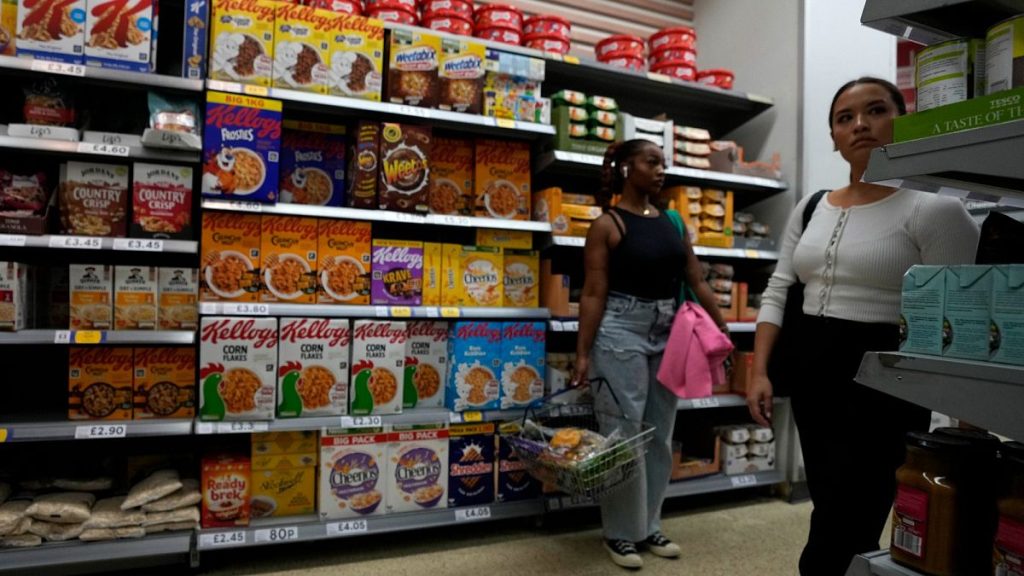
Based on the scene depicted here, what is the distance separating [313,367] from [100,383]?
2.75 ft

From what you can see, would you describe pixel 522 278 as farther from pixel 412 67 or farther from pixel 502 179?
pixel 412 67

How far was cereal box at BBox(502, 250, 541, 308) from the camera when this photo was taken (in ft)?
10.7

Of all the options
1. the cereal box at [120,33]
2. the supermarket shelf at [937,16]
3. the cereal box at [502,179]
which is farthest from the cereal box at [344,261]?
the supermarket shelf at [937,16]

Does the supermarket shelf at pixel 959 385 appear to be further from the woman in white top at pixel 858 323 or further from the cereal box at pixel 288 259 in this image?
the cereal box at pixel 288 259

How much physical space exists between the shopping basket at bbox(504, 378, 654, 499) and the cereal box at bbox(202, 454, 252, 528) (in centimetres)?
118

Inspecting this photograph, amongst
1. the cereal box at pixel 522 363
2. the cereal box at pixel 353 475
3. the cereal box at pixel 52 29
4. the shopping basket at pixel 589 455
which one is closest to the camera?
the shopping basket at pixel 589 455

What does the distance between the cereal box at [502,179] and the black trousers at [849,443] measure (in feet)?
5.98

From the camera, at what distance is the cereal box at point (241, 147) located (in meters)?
2.66

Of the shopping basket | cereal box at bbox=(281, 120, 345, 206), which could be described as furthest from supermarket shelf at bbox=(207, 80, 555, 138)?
the shopping basket

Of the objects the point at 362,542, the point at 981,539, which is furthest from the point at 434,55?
the point at 981,539

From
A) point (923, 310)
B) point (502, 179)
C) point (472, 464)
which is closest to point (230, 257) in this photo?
point (502, 179)

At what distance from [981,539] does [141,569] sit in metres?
2.93

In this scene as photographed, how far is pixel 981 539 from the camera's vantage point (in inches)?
40.2

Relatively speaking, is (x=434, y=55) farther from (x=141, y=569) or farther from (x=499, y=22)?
(x=141, y=569)
